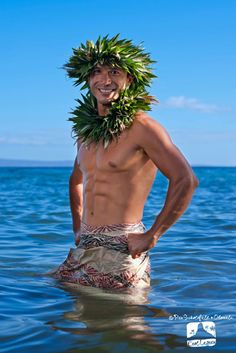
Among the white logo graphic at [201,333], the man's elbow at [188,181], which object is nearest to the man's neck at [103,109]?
the man's elbow at [188,181]

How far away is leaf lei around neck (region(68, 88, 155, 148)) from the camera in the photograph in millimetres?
5168

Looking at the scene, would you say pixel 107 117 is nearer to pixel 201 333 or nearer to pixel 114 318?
pixel 114 318

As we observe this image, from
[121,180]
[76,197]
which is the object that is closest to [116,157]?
[121,180]

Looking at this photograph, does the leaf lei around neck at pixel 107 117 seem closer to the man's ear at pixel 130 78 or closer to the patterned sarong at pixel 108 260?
the man's ear at pixel 130 78

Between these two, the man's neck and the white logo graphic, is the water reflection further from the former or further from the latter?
the man's neck

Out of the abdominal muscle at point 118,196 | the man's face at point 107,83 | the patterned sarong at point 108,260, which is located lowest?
the patterned sarong at point 108,260

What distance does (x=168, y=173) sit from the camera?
191 inches

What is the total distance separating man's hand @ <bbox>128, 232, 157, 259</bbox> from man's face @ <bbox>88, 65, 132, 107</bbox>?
3.68ft

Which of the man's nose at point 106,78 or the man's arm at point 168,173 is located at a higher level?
the man's nose at point 106,78

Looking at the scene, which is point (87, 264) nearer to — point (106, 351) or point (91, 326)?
point (91, 326)

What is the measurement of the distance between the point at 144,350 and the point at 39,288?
1998mm

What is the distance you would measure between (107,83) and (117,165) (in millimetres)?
700

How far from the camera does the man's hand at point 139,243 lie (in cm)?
495

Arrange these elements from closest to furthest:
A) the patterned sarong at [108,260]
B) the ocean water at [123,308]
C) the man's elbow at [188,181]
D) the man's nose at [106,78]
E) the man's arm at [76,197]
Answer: the ocean water at [123,308]
the man's elbow at [188,181]
the patterned sarong at [108,260]
the man's nose at [106,78]
the man's arm at [76,197]
